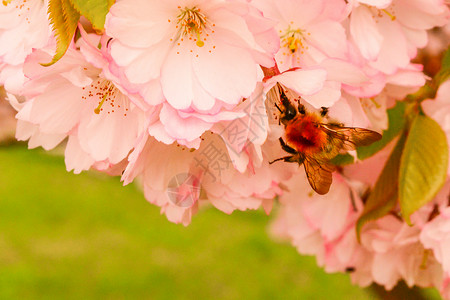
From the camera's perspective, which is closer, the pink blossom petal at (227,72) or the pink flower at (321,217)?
the pink blossom petal at (227,72)

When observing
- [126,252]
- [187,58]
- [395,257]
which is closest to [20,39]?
[187,58]

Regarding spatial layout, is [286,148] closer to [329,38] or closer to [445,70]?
[329,38]

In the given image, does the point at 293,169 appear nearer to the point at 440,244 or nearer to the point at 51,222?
the point at 440,244

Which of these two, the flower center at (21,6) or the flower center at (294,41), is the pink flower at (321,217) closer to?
the flower center at (294,41)

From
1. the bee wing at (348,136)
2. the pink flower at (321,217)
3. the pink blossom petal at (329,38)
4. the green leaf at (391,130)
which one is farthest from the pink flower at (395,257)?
the pink blossom petal at (329,38)

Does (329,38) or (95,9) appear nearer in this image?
(95,9)

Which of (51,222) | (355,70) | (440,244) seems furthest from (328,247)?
(51,222)
